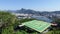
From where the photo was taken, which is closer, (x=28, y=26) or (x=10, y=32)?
(x=10, y=32)

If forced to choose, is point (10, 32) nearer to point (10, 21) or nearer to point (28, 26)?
point (10, 21)

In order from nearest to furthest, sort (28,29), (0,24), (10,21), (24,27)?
(0,24) → (10,21) → (28,29) → (24,27)

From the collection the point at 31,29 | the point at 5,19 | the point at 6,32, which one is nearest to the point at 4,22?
the point at 5,19

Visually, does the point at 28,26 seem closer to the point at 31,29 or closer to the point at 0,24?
the point at 31,29

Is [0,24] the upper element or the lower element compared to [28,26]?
upper

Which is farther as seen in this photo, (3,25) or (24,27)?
(24,27)

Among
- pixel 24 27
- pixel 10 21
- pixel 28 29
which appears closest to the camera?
pixel 10 21

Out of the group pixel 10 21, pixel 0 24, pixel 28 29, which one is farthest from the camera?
pixel 28 29

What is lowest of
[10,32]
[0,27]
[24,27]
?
[24,27]

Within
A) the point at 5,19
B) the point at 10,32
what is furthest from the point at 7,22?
the point at 10,32
